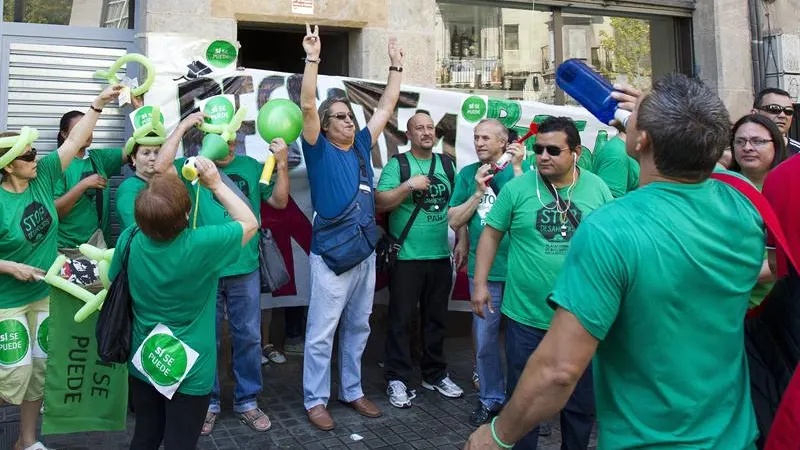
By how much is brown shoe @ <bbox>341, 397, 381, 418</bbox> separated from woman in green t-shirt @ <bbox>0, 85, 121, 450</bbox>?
1.96 metres

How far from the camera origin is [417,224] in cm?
510

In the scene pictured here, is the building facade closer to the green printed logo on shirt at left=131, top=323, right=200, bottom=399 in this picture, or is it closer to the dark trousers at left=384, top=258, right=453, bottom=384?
the dark trousers at left=384, top=258, right=453, bottom=384

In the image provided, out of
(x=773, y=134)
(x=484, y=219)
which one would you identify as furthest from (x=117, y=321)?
(x=773, y=134)

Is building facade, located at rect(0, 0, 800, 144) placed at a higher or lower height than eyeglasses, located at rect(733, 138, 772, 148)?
higher

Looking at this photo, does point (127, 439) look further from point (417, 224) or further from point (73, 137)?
point (417, 224)

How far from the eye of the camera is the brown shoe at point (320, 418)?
4.48m

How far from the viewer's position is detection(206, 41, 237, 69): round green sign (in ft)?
17.6

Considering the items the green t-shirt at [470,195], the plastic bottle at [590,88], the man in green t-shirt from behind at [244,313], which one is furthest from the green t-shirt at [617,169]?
the plastic bottle at [590,88]

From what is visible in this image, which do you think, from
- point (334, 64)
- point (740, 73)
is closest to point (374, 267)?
point (334, 64)

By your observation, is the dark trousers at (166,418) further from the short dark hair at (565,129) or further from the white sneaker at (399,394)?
the short dark hair at (565,129)

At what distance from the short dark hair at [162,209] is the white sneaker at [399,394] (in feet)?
8.08

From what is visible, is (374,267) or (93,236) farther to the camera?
(374,267)

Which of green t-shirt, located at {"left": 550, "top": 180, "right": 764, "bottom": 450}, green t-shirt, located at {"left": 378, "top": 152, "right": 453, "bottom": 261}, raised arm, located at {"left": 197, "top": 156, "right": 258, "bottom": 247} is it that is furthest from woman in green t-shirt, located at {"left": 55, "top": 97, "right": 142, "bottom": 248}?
green t-shirt, located at {"left": 550, "top": 180, "right": 764, "bottom": 450}

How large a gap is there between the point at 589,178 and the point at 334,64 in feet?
13.0
